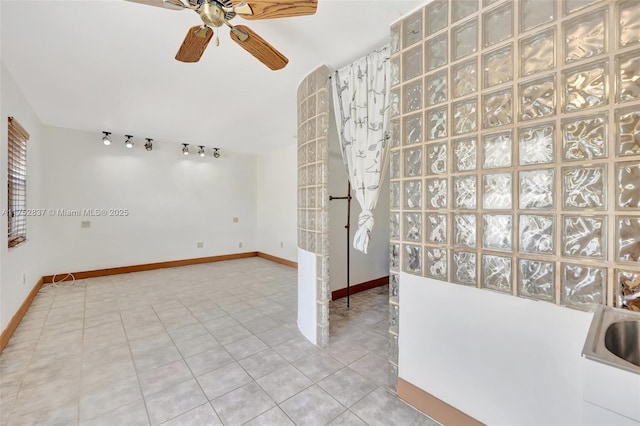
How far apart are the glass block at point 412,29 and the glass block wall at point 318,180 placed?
0.80 m

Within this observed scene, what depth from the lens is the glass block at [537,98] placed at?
1.15 metres

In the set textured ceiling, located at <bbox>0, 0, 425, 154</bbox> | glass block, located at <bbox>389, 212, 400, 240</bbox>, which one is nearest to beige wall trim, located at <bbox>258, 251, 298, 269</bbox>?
textured ceiling, located at <bbox>0, 0, 425, 154</bbox>

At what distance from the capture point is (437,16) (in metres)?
1.51

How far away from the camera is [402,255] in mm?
1697

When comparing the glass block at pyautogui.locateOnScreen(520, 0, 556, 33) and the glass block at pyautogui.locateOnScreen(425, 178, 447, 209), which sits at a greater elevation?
the glass block at pyautogui.locateOnScreen(520, 0, 556, 33)

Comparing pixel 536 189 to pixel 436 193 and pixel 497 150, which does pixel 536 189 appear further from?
pixel 436 193

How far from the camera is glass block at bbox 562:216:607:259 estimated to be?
1.05m

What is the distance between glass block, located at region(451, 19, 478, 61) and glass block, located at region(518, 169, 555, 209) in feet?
2.37

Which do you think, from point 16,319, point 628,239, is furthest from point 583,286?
point 16,319

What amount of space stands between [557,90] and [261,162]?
19.2 feet

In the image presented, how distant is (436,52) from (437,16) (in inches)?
7.9

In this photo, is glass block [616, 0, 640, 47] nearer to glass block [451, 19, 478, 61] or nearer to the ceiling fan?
glass block [451, 19, 478, 61]

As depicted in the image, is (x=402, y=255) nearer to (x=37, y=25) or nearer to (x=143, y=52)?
(x=143, y=52)

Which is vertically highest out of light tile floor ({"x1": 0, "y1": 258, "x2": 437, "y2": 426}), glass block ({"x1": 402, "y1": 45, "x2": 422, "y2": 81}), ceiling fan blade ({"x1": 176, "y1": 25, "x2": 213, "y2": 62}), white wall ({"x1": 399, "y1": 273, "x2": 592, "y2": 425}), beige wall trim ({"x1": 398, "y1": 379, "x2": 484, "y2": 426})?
ceiling fan blade ({"x1": 176, "y1": 25, "x2": 213, "y2": 62})
